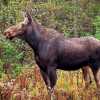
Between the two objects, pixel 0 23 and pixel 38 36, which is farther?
pixel 0 23

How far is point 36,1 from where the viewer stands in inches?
750

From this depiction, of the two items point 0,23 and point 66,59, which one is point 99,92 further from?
point 0,23

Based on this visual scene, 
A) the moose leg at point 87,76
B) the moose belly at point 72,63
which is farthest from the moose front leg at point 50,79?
the moose leg at point 87,76

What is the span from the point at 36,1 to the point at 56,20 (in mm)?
1621

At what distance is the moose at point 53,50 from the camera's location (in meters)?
10.0

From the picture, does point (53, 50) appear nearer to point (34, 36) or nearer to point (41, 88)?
point (34, 36)

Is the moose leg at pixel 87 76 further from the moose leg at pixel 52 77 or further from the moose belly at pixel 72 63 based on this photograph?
the moose leg at pixel 52 77

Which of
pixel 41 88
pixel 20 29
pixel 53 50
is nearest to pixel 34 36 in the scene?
pixel 20 29

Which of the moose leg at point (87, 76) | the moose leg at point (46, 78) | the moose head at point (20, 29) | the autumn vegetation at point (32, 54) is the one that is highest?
the moose head at point (20, 29)

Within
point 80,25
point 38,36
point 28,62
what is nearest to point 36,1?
point 80,25

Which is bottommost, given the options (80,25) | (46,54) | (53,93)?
(80,25)

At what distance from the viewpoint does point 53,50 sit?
10125 millimetres

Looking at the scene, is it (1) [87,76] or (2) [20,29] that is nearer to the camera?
(2) [20,29]

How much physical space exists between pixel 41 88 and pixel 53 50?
1079 mm
